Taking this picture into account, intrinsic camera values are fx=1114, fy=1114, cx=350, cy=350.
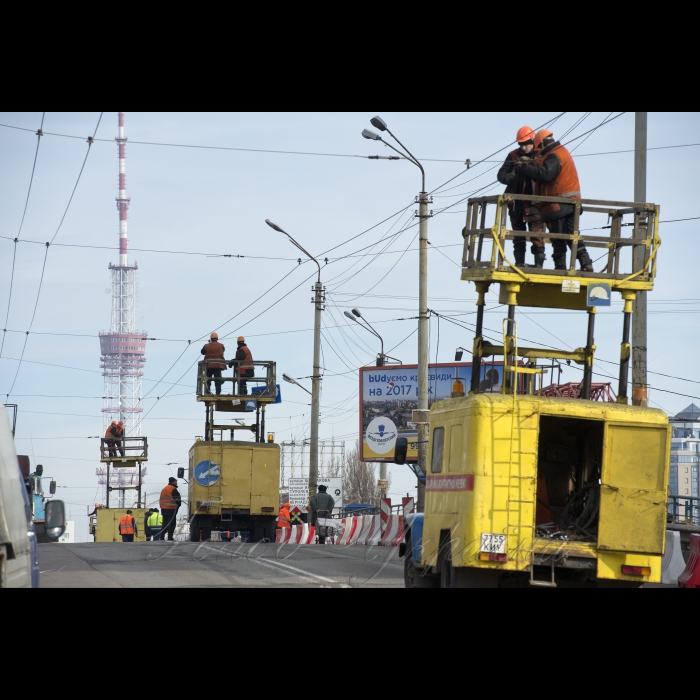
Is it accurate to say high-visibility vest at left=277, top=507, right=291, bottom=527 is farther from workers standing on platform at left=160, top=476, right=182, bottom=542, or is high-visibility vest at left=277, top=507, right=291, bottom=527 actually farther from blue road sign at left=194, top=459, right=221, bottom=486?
blue road sign at left=194, top=459, right=221, bottom=486

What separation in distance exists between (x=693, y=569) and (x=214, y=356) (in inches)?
676

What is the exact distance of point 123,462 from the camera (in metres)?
40.6

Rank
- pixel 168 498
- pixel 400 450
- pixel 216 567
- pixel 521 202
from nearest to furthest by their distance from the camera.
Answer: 1. pixel 521 202
2. pixel 400 450
3. pixel 216 567
4. pixel 168 498

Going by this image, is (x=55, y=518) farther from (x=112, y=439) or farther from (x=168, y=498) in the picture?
(x=112, y=439)

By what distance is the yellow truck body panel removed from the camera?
34.1ft

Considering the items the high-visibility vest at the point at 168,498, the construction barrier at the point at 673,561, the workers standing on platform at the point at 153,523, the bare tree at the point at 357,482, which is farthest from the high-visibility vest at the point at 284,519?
the bare tree at the point at 357,482

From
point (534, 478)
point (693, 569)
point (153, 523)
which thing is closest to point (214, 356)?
point (153, 523)

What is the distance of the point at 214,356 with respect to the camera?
94.4ft

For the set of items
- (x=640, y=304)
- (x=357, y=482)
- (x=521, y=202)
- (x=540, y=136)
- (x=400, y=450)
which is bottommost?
(x=357, y=482)

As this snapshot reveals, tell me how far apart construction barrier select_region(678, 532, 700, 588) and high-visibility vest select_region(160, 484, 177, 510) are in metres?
18.9

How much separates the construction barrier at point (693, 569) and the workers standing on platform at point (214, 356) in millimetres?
16358
